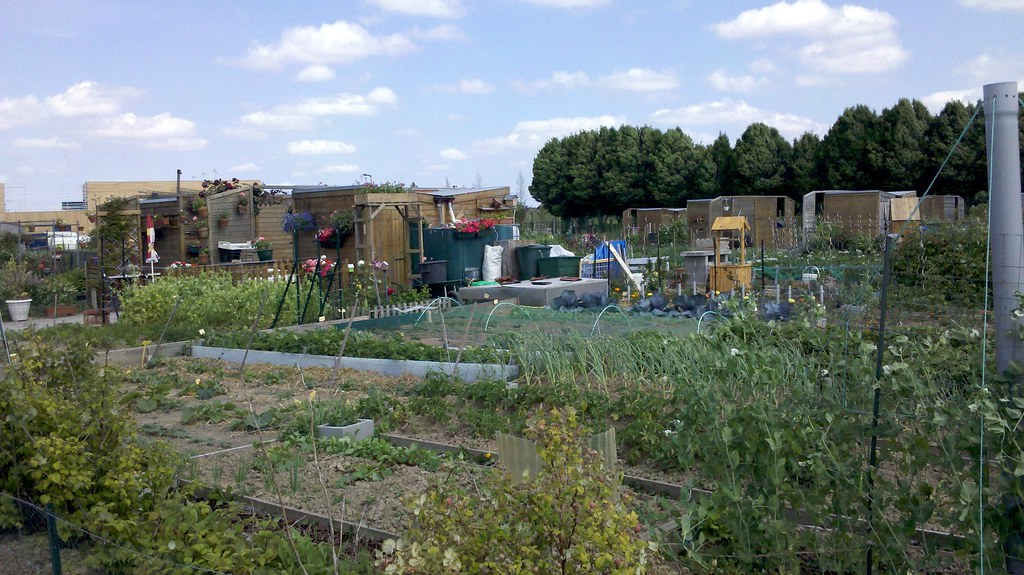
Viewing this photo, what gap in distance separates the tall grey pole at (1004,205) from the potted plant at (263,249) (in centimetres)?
1880

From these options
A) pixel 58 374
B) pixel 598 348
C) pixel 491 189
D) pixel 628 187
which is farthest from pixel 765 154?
pixel 58 374

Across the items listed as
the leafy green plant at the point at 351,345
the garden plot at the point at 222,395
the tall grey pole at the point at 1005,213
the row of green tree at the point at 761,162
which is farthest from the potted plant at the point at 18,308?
the row of green tree at the point at 761,162

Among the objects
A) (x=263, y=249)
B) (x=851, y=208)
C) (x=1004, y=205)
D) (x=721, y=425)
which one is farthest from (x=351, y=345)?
(x=851, y=208)

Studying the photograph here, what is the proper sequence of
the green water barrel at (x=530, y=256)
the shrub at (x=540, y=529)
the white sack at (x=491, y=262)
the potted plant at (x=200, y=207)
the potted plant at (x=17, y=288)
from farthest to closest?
the potted plant at (x=200, y=207)
the green water barrel at (x=530, y=256)
the white sack at (x=491, y=262)
the potted plant at (x=17, y=288)
the shrub at (x=540, y=529)

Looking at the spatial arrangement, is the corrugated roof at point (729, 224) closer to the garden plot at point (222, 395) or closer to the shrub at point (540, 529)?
the garden plot at point (222, 395)

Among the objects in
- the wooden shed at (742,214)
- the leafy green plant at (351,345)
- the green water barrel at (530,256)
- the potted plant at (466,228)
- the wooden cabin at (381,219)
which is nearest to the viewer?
the leafy green plant at (351,345)

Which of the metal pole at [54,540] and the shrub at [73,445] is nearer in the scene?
the metal pole at [54,540]

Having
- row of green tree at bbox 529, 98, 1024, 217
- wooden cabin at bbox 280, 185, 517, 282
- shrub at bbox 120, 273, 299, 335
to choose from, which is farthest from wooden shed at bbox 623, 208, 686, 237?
shrub at bbox 120, 273, 299, 335

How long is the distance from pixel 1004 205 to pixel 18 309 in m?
17.6

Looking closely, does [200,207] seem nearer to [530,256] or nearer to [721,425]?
[530,256]

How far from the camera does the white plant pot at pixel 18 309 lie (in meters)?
16.4

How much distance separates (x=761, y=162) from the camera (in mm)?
40406

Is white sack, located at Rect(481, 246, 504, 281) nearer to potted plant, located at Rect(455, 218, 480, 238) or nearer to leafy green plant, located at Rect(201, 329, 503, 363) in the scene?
potted plant, located at Rect(455, 218, 480, 238)

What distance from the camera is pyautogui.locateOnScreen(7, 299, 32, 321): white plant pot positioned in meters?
16.4
